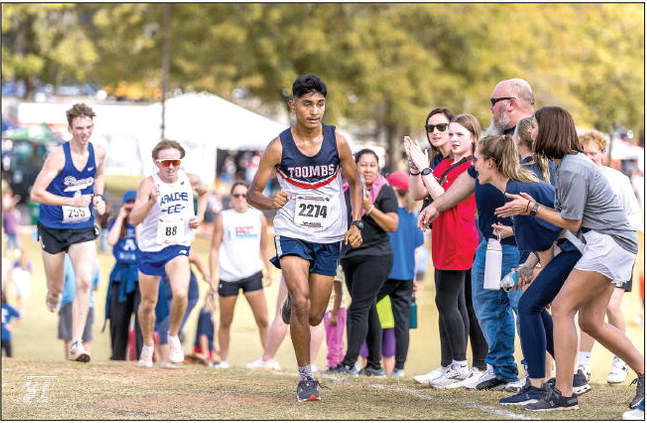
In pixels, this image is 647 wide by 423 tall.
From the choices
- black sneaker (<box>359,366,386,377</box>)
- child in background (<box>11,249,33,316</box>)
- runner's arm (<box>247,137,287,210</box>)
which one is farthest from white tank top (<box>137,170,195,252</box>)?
child in background (<box>11,249,33,316</box>)

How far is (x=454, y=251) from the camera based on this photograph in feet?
30.7

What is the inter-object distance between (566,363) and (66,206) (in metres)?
5.39

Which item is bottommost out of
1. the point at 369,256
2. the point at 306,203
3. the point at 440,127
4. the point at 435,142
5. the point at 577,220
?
the point at 369,256

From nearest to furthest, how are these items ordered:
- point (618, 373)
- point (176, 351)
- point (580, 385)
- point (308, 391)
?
point (308, 391), point (580, 385), point (618, 373), point (176, 351)

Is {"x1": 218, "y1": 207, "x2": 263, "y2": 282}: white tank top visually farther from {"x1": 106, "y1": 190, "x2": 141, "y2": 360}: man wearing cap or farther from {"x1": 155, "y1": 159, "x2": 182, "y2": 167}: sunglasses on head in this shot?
{"x1": 155, "y1": 159, "x2": 182, "y2": 167}: sunglasses on head

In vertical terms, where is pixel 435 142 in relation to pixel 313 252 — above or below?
above

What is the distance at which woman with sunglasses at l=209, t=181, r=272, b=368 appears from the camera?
1313cm

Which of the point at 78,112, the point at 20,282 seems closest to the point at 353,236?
the point at 78,112

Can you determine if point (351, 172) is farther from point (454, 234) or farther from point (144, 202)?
point (144, 202)

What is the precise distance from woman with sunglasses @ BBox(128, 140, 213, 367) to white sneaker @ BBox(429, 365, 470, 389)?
307 cm

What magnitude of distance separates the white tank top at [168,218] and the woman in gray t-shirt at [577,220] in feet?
15.0

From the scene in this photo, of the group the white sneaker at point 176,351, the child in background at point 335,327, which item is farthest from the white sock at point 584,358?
the white sneaker at point 176,351

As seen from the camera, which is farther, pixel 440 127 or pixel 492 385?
pixel 440 127

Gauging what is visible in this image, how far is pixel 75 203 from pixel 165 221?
821mm
